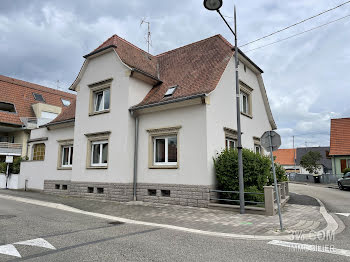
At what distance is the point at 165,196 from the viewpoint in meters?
11.8

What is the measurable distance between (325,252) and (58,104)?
3769cm

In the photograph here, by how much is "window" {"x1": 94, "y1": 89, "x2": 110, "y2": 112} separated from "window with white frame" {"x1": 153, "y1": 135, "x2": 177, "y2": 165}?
3590mm

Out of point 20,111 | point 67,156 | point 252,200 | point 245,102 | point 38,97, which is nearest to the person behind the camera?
point 252,200

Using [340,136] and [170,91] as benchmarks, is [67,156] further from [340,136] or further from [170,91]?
[340,136]

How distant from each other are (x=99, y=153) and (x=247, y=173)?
Result: 7.74m

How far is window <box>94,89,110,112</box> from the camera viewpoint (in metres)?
14.3

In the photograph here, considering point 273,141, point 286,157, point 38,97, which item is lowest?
point 273,141

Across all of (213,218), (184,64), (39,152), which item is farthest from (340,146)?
(39,152)

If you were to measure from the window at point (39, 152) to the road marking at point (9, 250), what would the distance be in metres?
13.8

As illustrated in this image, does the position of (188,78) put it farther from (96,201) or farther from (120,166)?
(96,201)

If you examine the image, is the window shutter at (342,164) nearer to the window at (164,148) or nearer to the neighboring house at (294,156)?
the window at (164,148)

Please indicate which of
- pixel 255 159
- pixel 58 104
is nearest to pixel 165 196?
pixel 255 159

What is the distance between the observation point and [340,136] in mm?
30906

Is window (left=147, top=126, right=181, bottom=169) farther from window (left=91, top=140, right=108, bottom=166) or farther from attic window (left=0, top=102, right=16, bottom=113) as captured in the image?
attic window (left=0, top=102, right=16, bottom=113)
